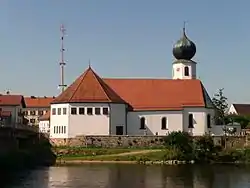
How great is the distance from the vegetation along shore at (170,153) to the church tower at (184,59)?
1052 inches

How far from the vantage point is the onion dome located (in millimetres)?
103131

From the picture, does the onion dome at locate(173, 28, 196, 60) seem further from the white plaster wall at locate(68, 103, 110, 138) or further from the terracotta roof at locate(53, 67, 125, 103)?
the white plaster wall at locate(68, 103, 110, 138)

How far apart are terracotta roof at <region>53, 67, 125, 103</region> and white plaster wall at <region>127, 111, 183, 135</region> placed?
379 centimetres

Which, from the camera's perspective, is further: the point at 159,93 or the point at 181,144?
the point at 159,93

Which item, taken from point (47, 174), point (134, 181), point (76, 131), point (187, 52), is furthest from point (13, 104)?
point (134, 181)

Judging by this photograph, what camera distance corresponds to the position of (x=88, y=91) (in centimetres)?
8500

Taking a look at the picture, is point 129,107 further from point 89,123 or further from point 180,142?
point 180,142

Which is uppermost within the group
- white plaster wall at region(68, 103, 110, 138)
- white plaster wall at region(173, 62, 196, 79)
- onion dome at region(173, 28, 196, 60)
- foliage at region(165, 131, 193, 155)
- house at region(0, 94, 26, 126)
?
onion dome at region(173, 28, 196, 60)

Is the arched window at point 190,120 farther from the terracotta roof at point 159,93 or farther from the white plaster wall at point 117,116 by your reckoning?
the white plaster wall at point 117,116

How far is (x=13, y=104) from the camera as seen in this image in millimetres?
106188

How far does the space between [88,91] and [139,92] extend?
1007 cm

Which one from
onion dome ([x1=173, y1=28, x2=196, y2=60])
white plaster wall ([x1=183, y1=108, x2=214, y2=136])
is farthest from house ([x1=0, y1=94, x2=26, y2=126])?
white plaster wall ([x1=183, y1=108, x2=214, y2=136])

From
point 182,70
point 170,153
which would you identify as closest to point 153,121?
point 170,153

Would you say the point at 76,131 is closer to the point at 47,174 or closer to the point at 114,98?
the point at 114,98
